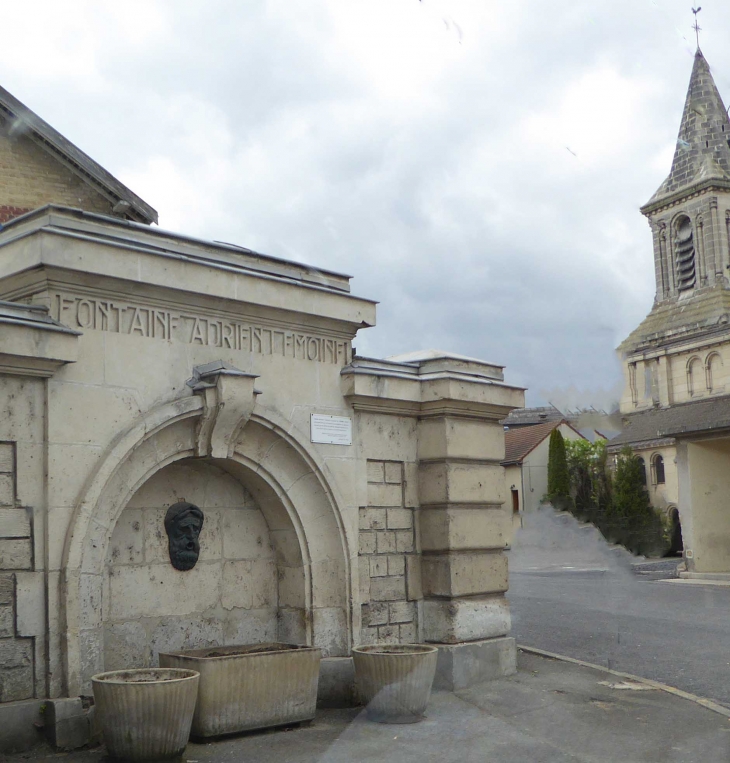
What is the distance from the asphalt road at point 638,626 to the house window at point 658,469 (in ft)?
75.8

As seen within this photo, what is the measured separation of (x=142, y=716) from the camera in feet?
21.3

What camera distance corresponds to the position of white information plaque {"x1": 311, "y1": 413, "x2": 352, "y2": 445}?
29.6 feet

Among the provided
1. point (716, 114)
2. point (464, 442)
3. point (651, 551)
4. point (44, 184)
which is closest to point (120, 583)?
point (464, 442)

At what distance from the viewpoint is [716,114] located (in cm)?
6181

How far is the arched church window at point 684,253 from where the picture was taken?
65812mm

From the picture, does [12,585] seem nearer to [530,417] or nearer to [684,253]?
[530,417]

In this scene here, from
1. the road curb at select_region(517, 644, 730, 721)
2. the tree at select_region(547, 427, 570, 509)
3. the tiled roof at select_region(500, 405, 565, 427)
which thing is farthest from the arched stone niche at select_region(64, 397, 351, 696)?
the tiled roof at select_region(500, 405, 565, 427)

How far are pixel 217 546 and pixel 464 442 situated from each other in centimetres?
276

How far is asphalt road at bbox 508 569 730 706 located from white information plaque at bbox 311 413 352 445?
4.41 meters

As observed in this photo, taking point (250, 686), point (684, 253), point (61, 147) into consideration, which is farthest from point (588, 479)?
point (684, 253)

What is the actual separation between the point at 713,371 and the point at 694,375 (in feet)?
4.69

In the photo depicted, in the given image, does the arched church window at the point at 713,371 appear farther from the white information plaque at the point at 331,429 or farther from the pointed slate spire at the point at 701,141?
the white information plaque at the point at 331,429

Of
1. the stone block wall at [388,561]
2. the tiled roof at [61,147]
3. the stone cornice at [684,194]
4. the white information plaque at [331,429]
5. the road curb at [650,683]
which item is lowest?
the road curb at [650,683]

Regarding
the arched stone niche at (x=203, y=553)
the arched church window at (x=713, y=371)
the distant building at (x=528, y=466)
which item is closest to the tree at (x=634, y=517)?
the distant building at (x=528, y=466)
